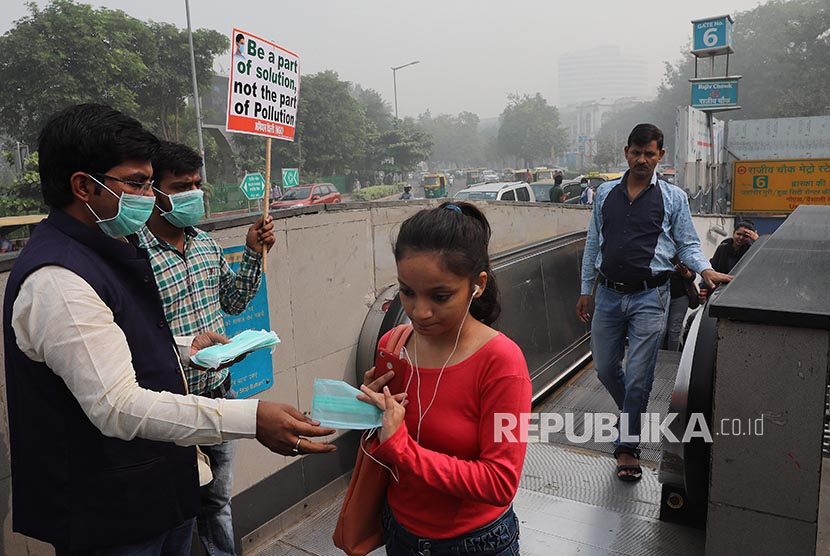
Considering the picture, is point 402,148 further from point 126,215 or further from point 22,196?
point 126,215

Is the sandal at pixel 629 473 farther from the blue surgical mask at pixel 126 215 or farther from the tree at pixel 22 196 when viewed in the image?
the tree at pixel 22 196

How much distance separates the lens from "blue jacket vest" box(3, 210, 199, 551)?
153cm

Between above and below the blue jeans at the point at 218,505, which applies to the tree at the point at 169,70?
above

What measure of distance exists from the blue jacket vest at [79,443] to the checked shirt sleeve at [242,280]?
1.00m

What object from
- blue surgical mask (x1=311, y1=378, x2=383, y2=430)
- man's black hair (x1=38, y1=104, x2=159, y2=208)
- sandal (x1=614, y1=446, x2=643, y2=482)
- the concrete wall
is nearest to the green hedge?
the concrete wall

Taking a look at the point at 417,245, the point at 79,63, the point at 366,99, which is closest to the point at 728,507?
the point at 417,245

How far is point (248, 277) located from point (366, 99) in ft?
301

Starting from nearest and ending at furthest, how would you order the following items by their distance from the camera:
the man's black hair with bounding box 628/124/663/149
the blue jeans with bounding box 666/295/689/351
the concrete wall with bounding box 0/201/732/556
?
1. the concrete wall with bounding box 0/201/732/556
2. the man's black hair with bounding box 628/124/663/149
3. the blue jeans with bounding box 666/295/689/351

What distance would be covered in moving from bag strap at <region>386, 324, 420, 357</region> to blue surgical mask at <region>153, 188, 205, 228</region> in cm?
116

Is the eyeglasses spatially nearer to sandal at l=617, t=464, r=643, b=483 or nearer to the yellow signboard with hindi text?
sandal at l=617, t=464, r=643, b=483

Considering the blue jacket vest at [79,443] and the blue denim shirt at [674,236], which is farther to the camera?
the blue denim shirt at [674,236]

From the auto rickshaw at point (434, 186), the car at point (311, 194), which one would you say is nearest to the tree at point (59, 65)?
the car at point (311, 194)

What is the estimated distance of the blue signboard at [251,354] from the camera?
3.12 metres

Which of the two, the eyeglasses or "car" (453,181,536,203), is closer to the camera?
the eyeglasses
